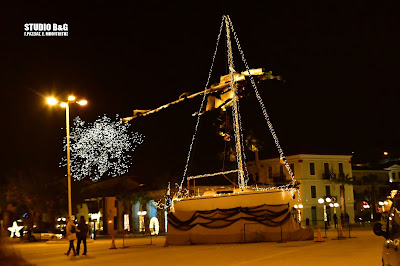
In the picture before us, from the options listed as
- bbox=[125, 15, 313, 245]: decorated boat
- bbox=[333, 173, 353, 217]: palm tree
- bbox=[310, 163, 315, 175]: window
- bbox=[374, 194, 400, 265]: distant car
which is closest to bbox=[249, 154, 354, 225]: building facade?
bbox=[310, 163, 315, 175]: window

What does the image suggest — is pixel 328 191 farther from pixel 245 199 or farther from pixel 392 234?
pixel 392 234

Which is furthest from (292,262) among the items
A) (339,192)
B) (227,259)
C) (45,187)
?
(339,192)

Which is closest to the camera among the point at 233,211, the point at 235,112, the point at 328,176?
the point at 233,211

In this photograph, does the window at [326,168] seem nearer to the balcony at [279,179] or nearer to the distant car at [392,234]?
the balcony at [279,179]

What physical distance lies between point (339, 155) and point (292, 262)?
57372mm

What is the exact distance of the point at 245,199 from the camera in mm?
29484

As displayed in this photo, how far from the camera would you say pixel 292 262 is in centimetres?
1667

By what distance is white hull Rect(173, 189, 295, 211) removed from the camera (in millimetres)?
29172

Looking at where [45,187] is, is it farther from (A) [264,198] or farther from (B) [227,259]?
(B) [227,259]

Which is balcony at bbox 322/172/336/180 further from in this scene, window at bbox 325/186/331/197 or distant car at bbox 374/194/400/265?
distant car at bbox 374/194/400/265

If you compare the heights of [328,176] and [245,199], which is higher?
[328,176]

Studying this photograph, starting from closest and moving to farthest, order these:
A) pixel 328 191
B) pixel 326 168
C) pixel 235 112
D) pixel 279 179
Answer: pixel 235 112 < pixel 279 179 < pixel 328 191 < pixel 326 168

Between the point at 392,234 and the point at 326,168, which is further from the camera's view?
the point at 326,168

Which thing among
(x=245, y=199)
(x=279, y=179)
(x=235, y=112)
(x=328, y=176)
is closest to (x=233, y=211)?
(x=245, y=199)
